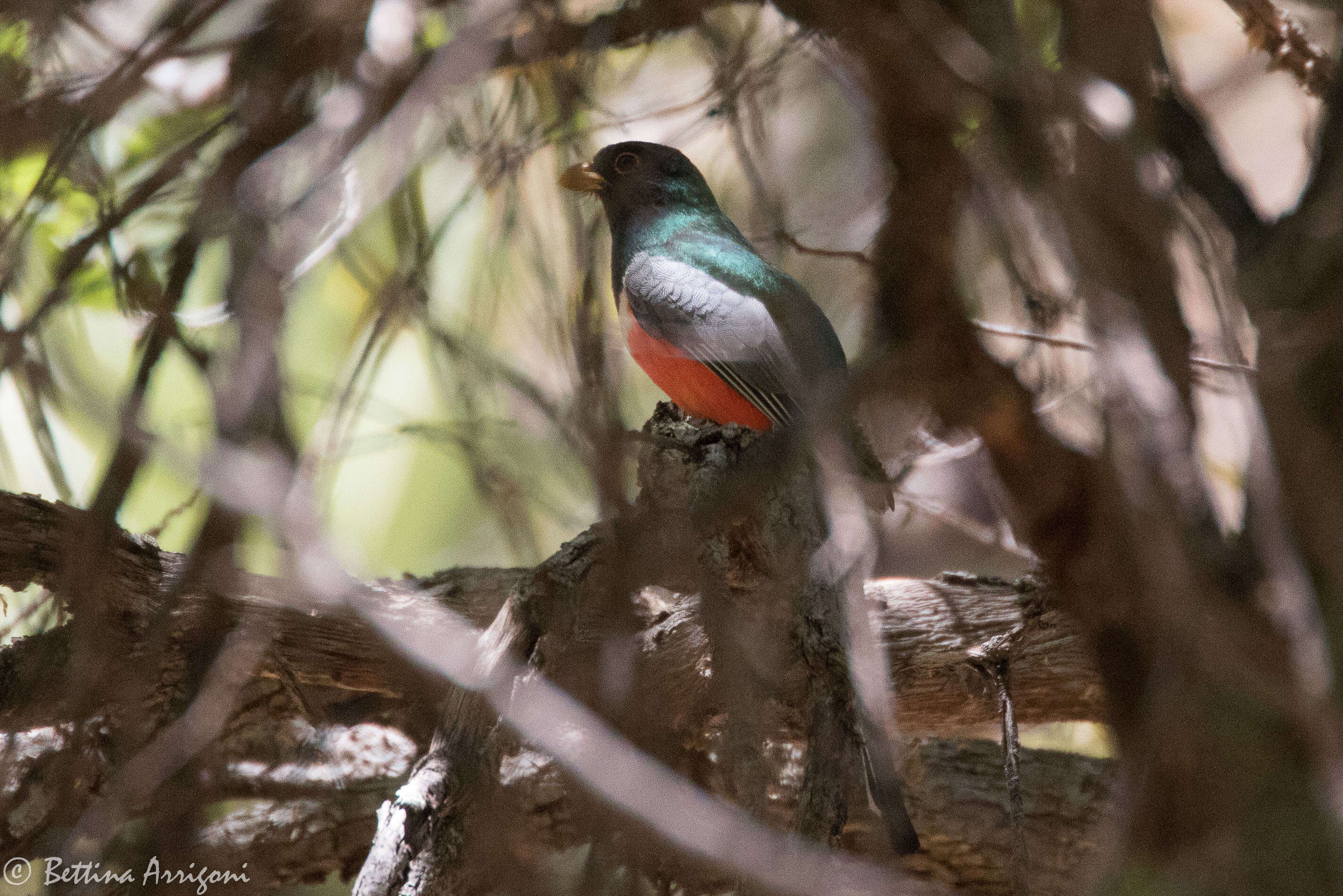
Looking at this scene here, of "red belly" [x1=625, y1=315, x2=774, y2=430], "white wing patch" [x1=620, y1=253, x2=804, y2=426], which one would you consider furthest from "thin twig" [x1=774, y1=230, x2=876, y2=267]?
"red belly" [x1=625, y1=315, x2=774, y2=430]

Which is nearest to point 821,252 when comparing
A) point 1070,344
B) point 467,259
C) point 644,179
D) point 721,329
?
point 1070,344

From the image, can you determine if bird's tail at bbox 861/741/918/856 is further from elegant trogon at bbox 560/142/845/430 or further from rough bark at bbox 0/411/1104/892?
elegant trogon at bbox 560/142/845/430

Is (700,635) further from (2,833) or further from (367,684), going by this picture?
(2,833)

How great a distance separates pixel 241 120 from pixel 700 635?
6.54 ft

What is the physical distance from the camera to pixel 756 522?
288 centimetres

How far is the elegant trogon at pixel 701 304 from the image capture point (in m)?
3.13

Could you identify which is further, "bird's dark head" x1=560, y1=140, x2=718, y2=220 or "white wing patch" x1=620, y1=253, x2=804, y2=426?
"bird's dark head" x1=560, y1=140, x2=718, y2=220

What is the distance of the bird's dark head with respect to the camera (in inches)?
148

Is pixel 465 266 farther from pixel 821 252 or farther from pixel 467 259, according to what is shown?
pixel 821 252

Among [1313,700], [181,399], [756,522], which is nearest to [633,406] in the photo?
[756,522]

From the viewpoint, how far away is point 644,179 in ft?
12.4

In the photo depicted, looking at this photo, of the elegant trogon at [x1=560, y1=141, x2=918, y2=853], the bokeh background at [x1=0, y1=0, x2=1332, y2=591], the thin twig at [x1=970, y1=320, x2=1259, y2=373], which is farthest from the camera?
the elegant trogon at [x1=560, y1=141, x2=918, y2=853]

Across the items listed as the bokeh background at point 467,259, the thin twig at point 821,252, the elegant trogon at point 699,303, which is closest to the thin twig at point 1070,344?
the bokeh background at point 467,259

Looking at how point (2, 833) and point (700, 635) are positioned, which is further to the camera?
point (700, 635)
